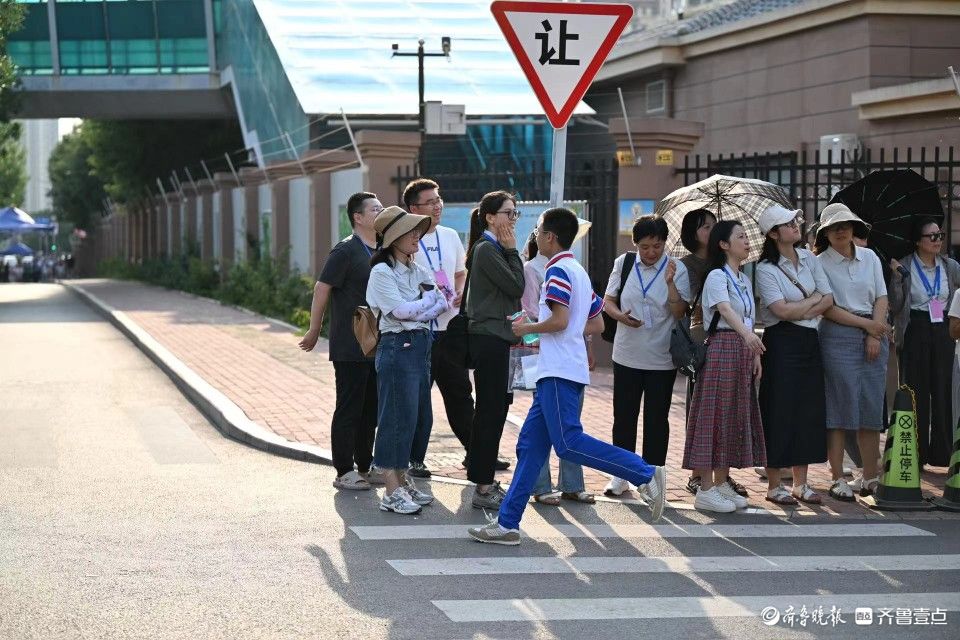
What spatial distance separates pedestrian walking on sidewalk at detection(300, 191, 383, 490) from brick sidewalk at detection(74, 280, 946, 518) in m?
0.85

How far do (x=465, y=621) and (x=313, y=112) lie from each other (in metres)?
26.7

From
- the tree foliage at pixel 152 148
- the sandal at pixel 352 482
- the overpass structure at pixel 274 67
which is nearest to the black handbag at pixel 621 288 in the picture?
the sandal at pixel 352 482

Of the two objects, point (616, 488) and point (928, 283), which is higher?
point (928, 283)

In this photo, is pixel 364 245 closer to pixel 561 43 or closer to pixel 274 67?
pixel 561 43

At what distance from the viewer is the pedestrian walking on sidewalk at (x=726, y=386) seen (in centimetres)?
854

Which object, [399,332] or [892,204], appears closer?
[399,332]

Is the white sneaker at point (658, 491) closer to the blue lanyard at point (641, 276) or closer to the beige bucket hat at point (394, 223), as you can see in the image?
the blue lanyard at point (641, 276)

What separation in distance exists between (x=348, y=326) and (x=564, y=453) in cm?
216

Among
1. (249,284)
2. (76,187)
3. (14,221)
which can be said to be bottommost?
(249,284)

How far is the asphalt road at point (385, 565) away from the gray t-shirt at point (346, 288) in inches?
37.4

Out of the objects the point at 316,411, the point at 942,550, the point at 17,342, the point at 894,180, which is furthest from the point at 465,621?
the point at 17,342

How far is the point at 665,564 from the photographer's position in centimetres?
721

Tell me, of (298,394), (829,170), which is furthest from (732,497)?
(829,170)

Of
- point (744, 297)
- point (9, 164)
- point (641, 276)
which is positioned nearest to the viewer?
point (744, 297)
